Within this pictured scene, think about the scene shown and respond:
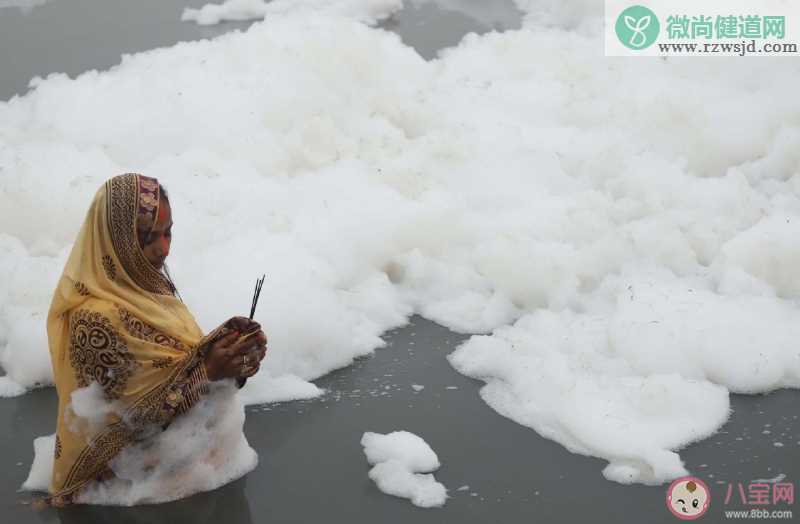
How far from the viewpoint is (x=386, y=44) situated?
7113 millimetres

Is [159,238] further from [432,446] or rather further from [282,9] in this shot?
[282,9]

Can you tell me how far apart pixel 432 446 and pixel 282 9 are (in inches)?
230

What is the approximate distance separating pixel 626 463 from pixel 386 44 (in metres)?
4.43

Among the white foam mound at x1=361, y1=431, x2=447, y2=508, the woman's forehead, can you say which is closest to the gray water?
the white foam mound at x1=361, y1=431, x2=447, y2=508

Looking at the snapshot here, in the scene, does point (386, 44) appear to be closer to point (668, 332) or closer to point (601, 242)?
point (601, 242)

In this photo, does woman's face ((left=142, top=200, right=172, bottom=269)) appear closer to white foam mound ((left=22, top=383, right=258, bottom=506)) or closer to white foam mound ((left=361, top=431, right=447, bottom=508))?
white foam mound ((left=22, top=383, right=258, bottom=506))

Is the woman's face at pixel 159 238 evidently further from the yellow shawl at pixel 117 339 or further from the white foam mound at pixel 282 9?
the white foam mound at pixel 282 9

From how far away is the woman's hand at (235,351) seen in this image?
303 centimetres

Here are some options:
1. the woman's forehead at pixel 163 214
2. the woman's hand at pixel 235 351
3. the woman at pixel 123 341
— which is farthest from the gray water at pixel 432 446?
the woman's forehead at pixel 163 214

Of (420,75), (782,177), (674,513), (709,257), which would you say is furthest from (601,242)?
(420,75)

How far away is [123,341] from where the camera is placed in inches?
117

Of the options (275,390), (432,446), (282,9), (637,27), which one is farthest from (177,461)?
(282,9)

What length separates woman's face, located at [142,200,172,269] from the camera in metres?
3.02

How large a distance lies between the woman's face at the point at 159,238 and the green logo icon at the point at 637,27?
5119mm
